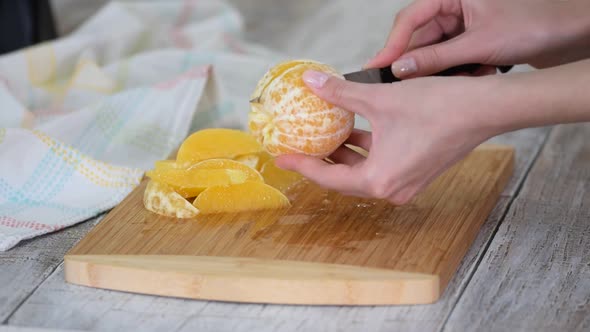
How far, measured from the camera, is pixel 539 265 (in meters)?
1.61

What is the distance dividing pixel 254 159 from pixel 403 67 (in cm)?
37

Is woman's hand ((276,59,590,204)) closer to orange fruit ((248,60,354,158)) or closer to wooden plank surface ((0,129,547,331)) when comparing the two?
orange fruit ((248,60,354,158))

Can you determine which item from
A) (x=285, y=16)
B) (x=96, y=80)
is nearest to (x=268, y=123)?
(x=96, y=80)

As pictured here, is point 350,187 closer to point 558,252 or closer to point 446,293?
point 446,293

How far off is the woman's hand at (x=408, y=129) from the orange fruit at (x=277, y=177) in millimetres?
307

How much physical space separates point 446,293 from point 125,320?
55 cm

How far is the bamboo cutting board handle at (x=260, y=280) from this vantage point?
1.46 m

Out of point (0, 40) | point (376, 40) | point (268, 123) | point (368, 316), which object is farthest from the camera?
point (376, 40)

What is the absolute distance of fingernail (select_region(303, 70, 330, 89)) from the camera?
156cm

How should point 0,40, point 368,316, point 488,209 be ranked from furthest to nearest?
point 0,40 → point 488,209 → point 368,316

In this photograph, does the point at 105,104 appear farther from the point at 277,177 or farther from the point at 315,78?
the point at 315,78

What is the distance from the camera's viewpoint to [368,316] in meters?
1.45

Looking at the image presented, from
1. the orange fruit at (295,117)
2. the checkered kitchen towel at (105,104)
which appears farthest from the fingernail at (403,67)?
the checkered kitchen towel at (105,104)

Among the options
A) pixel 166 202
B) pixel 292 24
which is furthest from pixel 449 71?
pixel 292 24
